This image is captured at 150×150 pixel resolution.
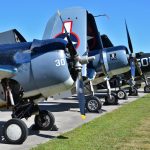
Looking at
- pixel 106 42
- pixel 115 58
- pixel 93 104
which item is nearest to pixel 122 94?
pixel 106 42

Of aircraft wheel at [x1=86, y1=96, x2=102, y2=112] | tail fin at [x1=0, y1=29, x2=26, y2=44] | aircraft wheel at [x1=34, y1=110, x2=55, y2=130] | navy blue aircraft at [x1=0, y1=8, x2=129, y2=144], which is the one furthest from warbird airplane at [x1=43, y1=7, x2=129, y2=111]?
navy blue aircraft at [x1=0, y1=8, x2=129, y2=144]

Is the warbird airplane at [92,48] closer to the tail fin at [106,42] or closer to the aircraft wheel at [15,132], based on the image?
the tail fin at [106,42]

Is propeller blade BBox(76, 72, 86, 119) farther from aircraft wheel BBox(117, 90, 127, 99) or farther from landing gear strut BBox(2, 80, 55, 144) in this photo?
aircraft wheel BBox(117, 90, 127, 99)

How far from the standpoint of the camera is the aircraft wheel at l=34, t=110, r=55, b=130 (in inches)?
445

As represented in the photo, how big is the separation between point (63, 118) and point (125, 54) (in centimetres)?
599

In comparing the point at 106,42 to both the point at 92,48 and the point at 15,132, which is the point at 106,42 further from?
the point at 15,132

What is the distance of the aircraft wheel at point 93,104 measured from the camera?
1689cm

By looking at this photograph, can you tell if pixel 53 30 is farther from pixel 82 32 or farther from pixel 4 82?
pixel 4 82

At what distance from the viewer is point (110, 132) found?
10625 millimetres

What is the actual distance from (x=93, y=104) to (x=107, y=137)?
718cm

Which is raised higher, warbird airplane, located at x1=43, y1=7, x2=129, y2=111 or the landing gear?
warbird airplane, located at x1=43, y1=7, x2=129, y2=111

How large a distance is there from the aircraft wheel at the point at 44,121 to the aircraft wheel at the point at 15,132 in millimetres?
1959

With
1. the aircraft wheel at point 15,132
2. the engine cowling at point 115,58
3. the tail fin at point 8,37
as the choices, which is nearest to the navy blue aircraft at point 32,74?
the aircraft wheel at point 15,132

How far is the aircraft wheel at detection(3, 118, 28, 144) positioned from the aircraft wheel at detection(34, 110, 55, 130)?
1959 millimetres
